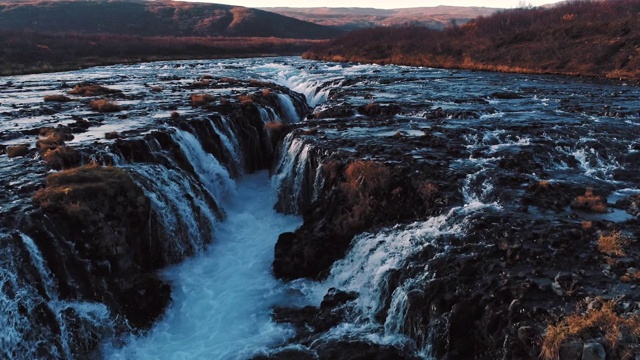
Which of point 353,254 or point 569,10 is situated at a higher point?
point 569,10

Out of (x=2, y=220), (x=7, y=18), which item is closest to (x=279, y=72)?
(x=2, y=220)

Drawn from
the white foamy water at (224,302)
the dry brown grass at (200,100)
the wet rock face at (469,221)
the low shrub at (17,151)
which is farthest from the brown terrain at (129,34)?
the wet rock face at (469,221)

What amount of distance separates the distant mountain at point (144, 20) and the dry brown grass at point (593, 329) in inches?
6516

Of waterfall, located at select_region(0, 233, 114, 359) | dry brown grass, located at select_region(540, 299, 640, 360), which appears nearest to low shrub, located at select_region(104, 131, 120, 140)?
waterfall, located at select_region(0, 233, 114, 359)

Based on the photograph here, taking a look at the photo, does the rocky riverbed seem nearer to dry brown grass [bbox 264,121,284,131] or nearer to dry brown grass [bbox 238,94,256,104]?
dry brown grass [bbox 264,121,284,131]

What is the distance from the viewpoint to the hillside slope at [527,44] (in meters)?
52.0

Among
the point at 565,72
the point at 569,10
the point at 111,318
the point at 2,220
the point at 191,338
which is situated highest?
the point at 569,10

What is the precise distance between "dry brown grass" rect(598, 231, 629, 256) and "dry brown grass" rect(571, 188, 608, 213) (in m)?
2.24

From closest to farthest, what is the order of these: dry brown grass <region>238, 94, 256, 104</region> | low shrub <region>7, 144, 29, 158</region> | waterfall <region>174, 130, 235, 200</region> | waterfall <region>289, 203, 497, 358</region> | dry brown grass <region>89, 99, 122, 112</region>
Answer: waterfall <region>289, 203, 497, 358</region>, low shrub <region>7, 144, 29, 158</region>, waterfall <region>174, 130, 235, 200</region>, dry brown grass <region>89, 99, 122, 112</region>, dry brown grass <region>238, 94, 256, 104</region>

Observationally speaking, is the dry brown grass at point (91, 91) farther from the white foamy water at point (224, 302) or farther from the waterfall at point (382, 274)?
the waterfall at point (382, 274)

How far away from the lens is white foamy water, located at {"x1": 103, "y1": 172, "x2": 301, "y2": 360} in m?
13.8

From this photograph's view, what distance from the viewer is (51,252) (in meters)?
13.6

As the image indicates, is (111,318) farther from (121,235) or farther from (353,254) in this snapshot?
(353,254)

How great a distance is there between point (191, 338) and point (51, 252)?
16.1 feet
